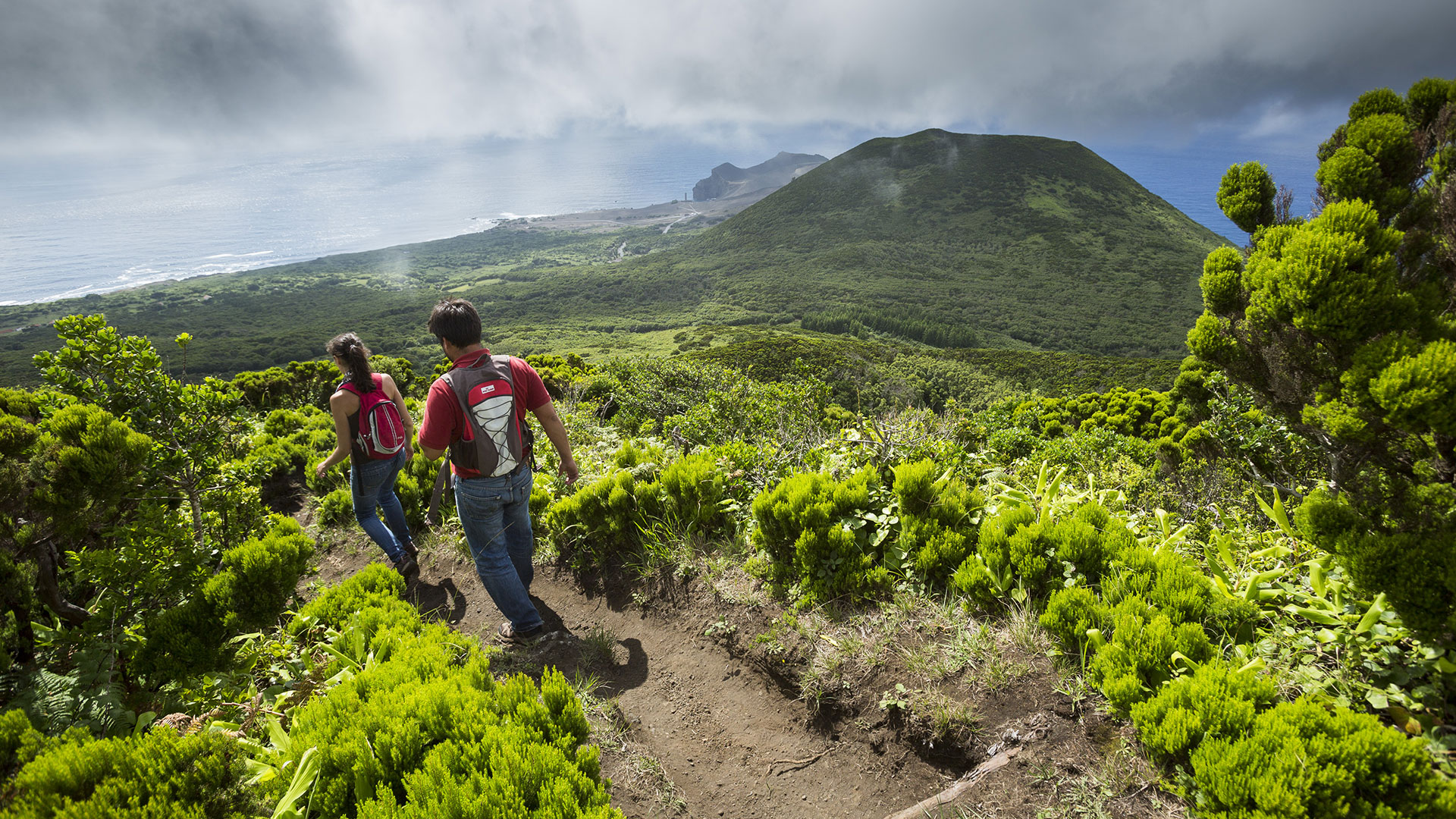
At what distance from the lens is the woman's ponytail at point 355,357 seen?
3.58 m

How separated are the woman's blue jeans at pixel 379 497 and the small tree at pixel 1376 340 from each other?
475cm

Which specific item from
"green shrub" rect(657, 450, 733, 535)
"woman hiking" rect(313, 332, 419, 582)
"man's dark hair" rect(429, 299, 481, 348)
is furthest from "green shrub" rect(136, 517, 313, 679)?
"green shrub" rect(657, 450, 733, 535)

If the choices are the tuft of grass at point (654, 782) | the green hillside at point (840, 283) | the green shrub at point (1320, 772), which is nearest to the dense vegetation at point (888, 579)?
the green shrub at point (1320, 772)

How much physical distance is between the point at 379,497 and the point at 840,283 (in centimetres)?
9919

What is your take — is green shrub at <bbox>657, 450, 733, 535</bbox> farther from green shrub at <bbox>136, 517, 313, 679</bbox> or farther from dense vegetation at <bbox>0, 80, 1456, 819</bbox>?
green shrub at <bbox>136, 517, 313, 679</bbox>

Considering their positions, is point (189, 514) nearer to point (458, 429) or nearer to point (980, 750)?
point (458, 429)

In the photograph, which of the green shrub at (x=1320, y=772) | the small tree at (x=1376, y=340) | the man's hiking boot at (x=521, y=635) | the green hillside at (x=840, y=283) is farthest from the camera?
the green hillside at (x=840, y=283)

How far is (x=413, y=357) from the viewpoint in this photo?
62188 millimetres

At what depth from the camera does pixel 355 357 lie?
3.62 meters

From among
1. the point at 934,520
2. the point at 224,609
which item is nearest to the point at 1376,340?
the point at 934,520

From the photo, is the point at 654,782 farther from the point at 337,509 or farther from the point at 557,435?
the point at 337,509

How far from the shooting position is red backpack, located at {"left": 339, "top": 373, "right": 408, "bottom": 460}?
3697mm

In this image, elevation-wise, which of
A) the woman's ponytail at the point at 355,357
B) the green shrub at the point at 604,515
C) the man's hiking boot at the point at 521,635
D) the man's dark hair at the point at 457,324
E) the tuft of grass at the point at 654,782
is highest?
the man's dark hair at the point at 457,324

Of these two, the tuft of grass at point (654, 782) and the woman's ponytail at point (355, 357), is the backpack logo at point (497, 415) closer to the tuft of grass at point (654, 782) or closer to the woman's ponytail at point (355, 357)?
the woman's ponytail at point (355, 357)
